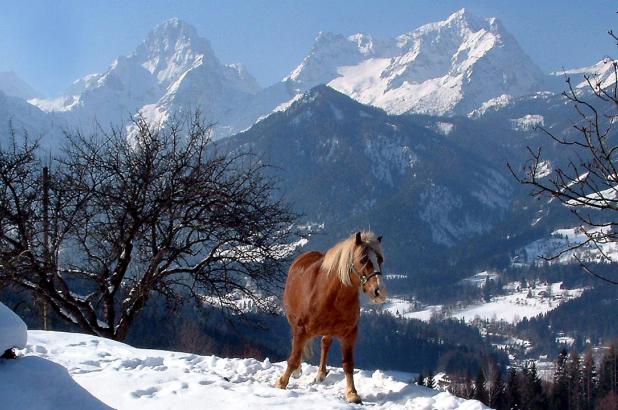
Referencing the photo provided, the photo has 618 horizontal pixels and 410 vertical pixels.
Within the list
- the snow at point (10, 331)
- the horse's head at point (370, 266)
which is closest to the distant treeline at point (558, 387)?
the horse's head at point (370, 266)

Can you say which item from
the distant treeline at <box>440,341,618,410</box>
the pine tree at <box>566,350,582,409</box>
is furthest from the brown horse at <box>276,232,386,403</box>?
the pine tree at <box>566,350,582,409</box>

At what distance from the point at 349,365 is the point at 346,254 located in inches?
63.2

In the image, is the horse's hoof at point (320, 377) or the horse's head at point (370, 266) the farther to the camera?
the horse's hoof at point (320, 377)

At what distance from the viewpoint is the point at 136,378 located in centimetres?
719

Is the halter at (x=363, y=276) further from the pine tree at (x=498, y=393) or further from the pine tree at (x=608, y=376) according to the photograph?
the pine tree at (x=608, y=376)

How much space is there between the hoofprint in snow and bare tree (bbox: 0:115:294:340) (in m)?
3.81

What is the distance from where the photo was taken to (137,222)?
1406 centimetres

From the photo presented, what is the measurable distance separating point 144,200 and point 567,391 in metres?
87.3

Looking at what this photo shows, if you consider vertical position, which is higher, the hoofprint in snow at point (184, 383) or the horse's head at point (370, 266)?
the horse's head at point (370, 266)

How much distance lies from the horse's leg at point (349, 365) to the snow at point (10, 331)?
4.36m

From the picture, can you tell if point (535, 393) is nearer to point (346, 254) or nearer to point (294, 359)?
point (294, 359)

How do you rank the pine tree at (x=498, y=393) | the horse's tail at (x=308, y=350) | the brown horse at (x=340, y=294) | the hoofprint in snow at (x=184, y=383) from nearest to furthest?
the hoofprint in snow at (x=184, y=383) → the brown horse at (x=340, y=294) → the horse's tail at (x=308, y=350) → the pine tree at (x=498, y=393)

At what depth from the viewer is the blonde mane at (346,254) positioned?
7805mm

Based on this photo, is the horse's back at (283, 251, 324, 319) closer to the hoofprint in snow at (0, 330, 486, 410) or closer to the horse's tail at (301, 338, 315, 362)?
the horse's tail at (301, 338, 315, 362)
